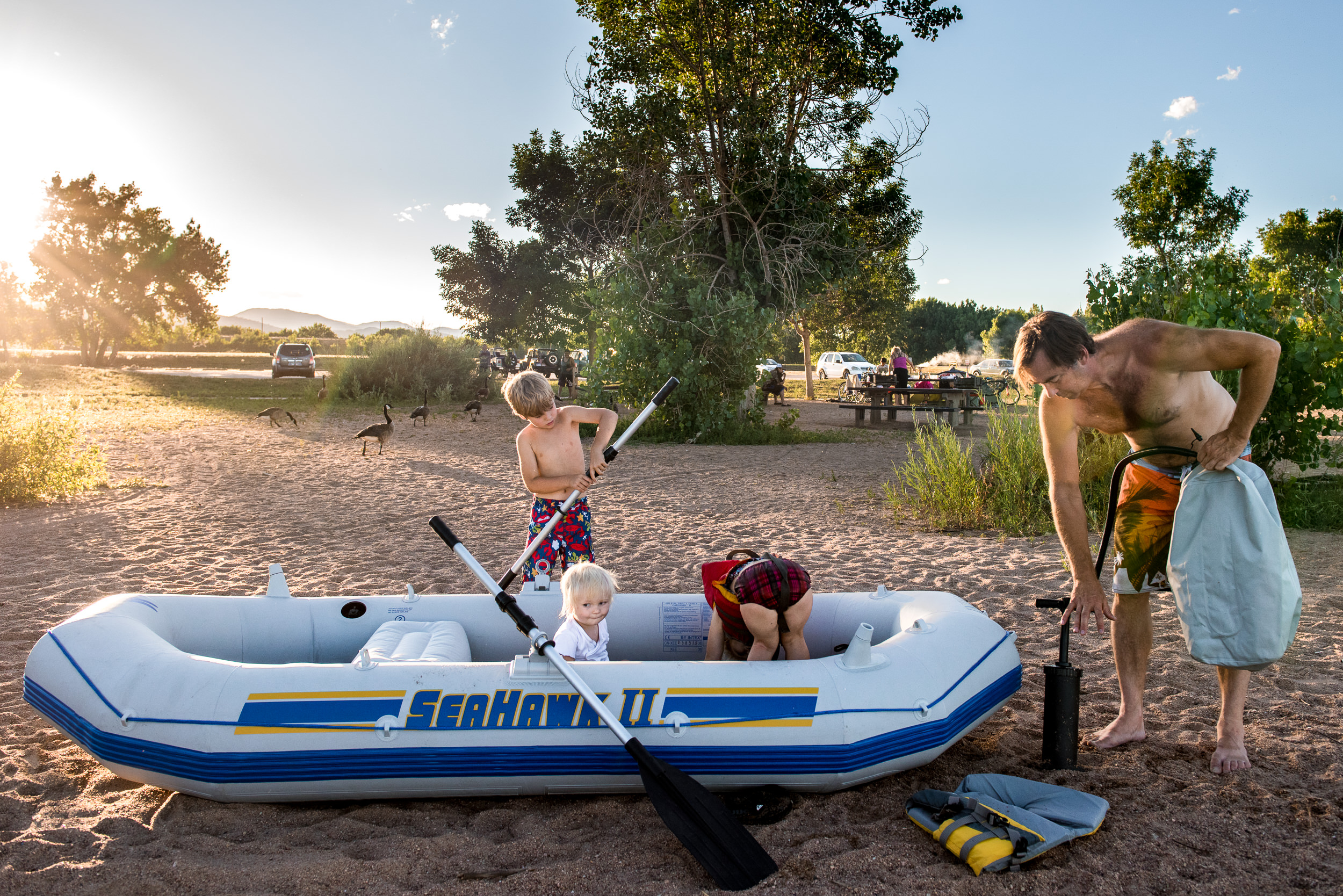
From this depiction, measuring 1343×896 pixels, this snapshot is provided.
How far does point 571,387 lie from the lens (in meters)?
23.8

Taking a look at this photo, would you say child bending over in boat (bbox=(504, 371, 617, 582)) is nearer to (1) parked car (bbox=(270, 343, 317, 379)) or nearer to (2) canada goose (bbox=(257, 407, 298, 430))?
(2) canada goose (bbox=(257, 407, 298, 430))

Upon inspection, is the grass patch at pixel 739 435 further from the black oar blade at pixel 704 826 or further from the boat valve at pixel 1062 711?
Result: the black oar blade at pixel 704 826

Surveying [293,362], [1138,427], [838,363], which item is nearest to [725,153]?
[1138,427]

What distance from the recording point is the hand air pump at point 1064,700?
307 cm

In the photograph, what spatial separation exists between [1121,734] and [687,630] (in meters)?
1.85

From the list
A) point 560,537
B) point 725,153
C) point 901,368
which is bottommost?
point 560,537

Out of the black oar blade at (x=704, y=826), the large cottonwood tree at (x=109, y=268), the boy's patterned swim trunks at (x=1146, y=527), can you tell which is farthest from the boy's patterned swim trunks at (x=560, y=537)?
the large cottonwood tree at (x=109, y=268)

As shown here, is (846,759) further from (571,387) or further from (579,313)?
(579,313)

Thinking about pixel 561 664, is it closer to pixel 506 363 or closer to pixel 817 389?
pixel 506 363

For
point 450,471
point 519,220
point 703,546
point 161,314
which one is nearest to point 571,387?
point 519,220

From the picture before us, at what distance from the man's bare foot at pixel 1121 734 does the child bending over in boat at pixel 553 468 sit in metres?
2.47

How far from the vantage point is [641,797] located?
3080mm

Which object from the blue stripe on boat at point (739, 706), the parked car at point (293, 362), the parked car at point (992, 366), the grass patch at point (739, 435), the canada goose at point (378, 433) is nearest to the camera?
the blue stripe on boat at point (739, 706)

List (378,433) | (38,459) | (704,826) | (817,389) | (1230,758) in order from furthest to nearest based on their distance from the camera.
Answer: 1. (817,389)
2. (378,433)
3. (38,459)
4. (1230,758)
5. (704,826)
